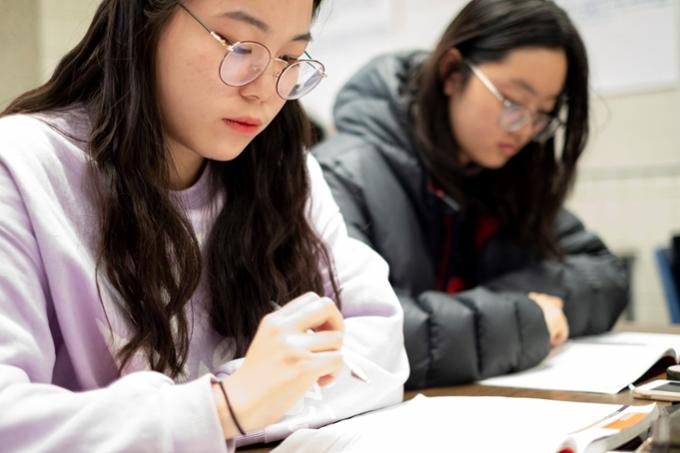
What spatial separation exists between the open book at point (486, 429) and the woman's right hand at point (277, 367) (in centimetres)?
12

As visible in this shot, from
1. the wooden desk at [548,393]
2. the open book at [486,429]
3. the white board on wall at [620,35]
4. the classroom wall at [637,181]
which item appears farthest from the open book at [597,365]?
the white board on wall at [620,35]

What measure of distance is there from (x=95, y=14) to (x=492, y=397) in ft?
2.41

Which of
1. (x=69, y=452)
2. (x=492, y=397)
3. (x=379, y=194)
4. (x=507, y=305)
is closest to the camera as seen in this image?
(x=69, y=452)

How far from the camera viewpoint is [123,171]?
931 mm

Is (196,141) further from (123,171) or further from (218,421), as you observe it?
(218,421)

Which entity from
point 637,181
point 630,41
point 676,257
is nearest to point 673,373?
point 676,257

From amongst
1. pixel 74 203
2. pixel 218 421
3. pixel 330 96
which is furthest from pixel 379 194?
pixel 330 96

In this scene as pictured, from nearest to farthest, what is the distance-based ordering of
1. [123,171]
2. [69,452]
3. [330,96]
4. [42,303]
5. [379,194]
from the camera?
1. [69,452]
2. [42,303]
3. [123,171]
4. [379,194]
5. [330,96]

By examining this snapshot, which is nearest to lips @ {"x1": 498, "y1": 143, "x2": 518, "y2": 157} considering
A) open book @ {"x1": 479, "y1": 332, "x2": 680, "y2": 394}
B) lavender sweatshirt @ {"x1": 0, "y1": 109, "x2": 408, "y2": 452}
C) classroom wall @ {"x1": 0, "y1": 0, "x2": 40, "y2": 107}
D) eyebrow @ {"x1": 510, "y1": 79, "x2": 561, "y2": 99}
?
eyebrow @ {"x1": 510, "y1": 79, "x2": 561, "y2": 99}

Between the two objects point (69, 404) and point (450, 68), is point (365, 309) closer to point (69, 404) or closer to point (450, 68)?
point (69, 404)

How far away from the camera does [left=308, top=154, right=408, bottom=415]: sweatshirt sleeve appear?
109 cm

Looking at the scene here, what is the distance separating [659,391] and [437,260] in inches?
29.8

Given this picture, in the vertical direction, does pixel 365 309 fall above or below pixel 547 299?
above

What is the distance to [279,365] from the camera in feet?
2.50
